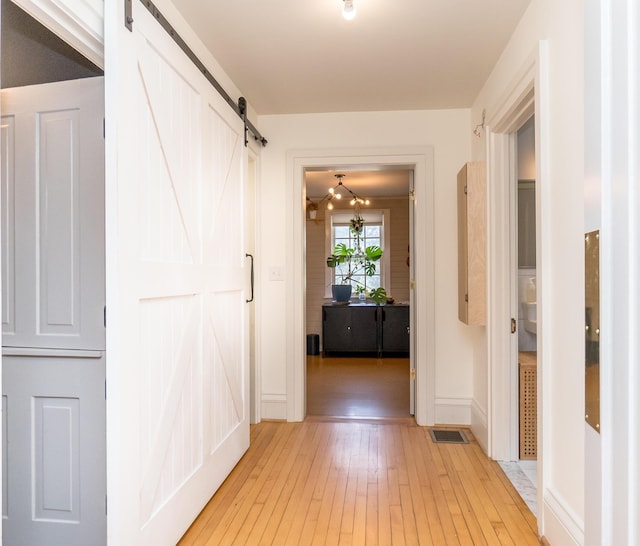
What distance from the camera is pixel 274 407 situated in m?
3.72

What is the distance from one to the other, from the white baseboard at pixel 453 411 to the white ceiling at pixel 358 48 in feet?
7.62

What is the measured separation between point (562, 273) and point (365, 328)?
496 centimetres

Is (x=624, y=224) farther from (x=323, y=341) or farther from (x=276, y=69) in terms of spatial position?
(x=323, y=341)

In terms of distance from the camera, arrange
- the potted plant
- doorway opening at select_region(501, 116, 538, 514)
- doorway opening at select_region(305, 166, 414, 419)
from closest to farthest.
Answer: doorway opening at select_region(501, 116, 538, 514), doorway opening at select_region(305, 166, 414, 419), the potted plant

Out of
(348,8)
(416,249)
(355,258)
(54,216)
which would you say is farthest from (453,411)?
(355,258)

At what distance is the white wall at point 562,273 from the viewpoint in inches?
67.2

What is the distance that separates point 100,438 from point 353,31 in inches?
90.4

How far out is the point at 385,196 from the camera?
730 centimetres

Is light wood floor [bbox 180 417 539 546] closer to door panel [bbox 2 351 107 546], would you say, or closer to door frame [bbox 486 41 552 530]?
door frame [bbox 486 41 552 530]

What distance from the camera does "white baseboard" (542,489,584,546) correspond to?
67.1 inches

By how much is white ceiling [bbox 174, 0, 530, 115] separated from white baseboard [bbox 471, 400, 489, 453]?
7.55 feet

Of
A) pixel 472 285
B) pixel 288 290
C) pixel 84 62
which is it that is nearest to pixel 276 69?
pixel 84 62

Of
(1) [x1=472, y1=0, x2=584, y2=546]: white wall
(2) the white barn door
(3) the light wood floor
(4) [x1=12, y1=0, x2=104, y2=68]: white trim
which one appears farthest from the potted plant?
(4) [x1=12, y1=0, x2=104, y2=68]: white trim

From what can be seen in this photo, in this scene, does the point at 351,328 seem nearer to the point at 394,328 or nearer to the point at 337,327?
the point at 337,327
